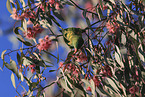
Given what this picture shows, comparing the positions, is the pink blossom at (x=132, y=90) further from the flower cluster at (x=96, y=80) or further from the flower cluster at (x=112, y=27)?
the flower cluster at (x=112, y=27)

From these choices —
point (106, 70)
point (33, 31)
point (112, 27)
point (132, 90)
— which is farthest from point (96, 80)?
point (33, 31)

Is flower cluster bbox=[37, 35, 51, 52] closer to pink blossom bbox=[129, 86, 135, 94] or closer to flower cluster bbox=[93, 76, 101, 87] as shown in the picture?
flower cluster bbox=[93, 76, 101, 87]

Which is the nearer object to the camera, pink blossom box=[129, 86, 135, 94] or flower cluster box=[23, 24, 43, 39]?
pink blossom box=[129, 86, 135, 94]

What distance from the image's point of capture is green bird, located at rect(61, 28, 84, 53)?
1.40 meters

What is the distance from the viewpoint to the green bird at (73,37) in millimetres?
1396

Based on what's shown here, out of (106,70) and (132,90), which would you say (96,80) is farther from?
(132,90)

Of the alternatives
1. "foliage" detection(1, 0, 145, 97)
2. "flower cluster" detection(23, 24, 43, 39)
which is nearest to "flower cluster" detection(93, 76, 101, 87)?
"foliage" detection(1, 0, 145, 97)

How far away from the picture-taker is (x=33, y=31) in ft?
4.95

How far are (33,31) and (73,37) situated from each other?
0.80 feet

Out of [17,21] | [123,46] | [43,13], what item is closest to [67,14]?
[43,13]

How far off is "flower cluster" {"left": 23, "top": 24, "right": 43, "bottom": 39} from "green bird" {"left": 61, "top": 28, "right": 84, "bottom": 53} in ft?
0.50

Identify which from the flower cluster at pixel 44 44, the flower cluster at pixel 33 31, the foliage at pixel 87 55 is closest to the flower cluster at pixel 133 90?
the foliage at pixel 87 55

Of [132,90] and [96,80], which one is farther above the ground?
[96,80]

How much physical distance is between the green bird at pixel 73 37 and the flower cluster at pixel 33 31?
0.15 m
